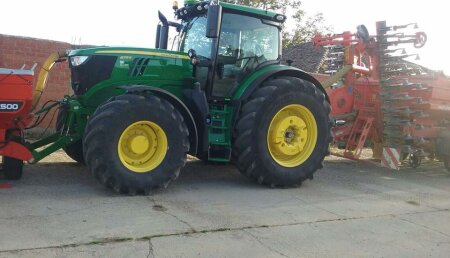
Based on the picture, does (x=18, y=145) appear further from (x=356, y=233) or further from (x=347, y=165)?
(x=347, y=165)

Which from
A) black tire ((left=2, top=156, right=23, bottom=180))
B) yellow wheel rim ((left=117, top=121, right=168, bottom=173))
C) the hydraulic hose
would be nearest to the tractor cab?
yellow wheel rim ((left=117, top=121, right=168, bottom=173))

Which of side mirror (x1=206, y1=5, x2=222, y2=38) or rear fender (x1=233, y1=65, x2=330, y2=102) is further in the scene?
rear fender (x1=233, y1=65, x2=330, y2=102)

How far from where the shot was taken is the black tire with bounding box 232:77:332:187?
6.27 metres

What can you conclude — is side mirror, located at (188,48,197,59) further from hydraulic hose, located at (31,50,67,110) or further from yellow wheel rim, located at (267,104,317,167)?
hydraulic hose, located at (31,50,67,110)

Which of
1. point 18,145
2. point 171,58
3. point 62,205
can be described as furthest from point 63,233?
point 171,58

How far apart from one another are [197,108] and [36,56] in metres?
5.37

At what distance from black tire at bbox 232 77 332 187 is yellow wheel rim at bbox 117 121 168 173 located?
106 cm

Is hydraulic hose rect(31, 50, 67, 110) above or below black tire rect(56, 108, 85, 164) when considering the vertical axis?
above

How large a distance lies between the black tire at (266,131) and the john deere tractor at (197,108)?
14 millimetres

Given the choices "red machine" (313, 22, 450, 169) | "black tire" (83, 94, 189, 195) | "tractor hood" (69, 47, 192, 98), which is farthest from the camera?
"red machine" (313, 22, 450, 169)

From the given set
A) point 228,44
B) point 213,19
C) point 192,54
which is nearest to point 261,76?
point 228,44

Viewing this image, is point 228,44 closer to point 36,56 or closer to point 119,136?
point 119,136

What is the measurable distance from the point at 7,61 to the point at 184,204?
6269 mm

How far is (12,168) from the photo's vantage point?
6.00 meters
